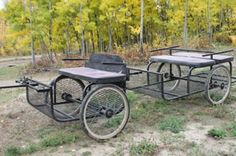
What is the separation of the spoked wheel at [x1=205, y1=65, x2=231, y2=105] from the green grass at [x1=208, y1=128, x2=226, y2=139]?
998mm

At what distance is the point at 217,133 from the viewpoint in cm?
406

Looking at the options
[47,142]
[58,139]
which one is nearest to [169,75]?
[58,139]

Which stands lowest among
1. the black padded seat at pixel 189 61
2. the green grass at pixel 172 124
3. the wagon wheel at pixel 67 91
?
the green grass at pixel 172 124

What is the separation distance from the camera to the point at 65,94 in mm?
4621

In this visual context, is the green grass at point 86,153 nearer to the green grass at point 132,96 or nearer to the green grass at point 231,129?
the green grass at point 231,129

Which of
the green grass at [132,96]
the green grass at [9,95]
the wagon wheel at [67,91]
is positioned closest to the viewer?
the wagon wheel at [67,91]

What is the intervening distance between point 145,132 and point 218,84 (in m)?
1.62

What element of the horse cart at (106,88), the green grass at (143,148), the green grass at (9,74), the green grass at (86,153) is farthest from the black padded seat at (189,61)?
the green grass at (9,74)

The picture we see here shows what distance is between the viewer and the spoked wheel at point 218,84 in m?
5.10

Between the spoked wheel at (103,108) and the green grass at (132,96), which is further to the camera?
the green grass at (132,96)

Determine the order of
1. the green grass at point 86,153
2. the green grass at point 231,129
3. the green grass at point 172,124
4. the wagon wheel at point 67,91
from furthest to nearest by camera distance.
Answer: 1. the wagon wheel at point 67,91
2. the green grass at point 172,124
3. the green grass at point 231,129
4. the green grass at point 86,153

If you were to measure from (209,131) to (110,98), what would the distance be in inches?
47.7

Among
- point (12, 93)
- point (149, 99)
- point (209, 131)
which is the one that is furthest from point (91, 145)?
point (12, 93)

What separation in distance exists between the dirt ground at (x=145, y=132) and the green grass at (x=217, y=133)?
0.06m
